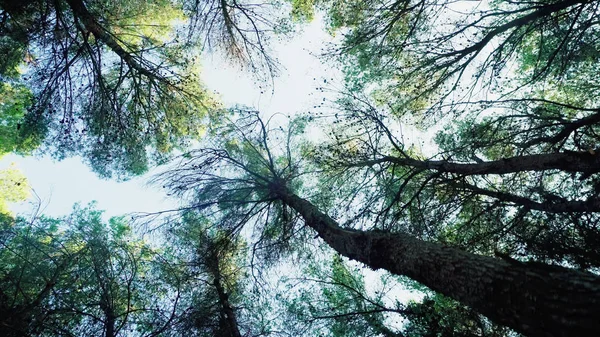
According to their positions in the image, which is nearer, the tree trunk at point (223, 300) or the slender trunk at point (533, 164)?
the slender trunk at point (533, 164)

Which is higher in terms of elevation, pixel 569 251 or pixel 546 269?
pixel 569 251

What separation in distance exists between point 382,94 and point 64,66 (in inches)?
226

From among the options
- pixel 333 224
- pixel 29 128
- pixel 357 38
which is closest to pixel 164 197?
pixel 29 128

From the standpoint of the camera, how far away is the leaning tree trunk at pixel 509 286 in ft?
5.03

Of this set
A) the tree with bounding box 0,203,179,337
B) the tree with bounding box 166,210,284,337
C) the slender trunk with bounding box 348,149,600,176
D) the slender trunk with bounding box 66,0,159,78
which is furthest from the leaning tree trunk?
the slender trunk with bounding box 66,0,159,78

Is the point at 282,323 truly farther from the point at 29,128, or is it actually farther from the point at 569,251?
the point at 29,128

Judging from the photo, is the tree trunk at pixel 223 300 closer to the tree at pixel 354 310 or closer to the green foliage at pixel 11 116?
the tree at pixel 354 310

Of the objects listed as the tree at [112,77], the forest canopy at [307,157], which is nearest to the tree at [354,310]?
the forest canopy at [307,157]

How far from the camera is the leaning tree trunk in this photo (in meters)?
1.53

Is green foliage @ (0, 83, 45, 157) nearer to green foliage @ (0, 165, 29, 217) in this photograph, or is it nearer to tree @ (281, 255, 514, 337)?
green foliage @ (0, 165, 29, 217)

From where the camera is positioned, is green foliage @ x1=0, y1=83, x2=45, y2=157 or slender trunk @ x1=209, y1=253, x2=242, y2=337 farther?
green foliage @ x1=0, y1=83, x2=45, y2=157

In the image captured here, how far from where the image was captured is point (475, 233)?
19.4 feet

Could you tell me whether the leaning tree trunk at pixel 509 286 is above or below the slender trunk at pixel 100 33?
below

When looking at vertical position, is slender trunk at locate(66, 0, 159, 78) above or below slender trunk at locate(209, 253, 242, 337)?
above
